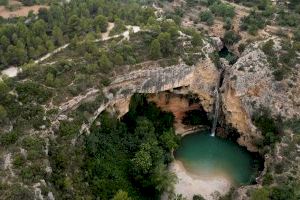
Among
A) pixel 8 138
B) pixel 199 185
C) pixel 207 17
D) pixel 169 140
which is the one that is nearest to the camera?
pixel 8 138

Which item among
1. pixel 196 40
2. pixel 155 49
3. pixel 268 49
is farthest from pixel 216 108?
pixel 155 49

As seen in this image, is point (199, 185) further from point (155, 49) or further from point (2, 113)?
point (2, 113)

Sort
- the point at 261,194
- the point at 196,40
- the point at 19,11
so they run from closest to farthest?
1. the point at 261,194
2. the point at 196,40
3. the point at 19,11

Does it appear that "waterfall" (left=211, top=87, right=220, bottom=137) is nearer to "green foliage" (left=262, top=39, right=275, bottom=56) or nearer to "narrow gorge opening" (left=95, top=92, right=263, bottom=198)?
"narrow gorge opening" (left=95, top=92, right=263, bottom=198)

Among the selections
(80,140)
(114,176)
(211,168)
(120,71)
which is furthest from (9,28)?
(211,168)

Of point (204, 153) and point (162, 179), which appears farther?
point (204, 153)

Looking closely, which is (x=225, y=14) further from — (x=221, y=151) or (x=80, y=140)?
(x=80, y=140)

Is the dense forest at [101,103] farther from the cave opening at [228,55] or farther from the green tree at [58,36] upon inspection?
the cave opening at [228,55]

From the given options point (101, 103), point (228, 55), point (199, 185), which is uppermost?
point (101, 103)
